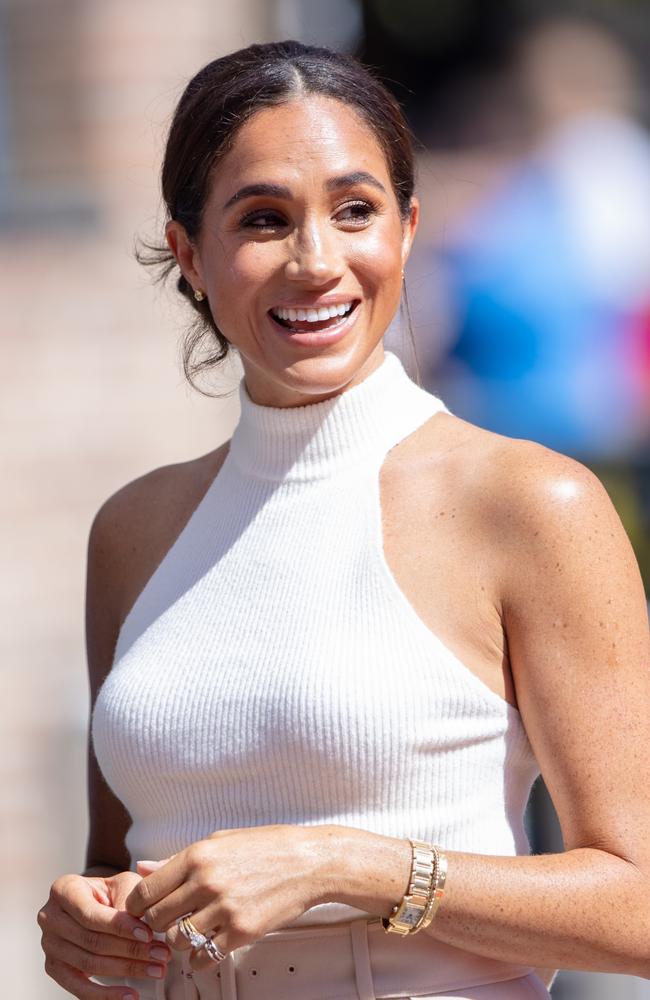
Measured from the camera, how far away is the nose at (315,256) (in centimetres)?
214

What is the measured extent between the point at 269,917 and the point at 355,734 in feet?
0.84

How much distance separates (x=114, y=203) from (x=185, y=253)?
101 inches

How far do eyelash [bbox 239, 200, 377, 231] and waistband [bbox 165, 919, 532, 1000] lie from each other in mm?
945

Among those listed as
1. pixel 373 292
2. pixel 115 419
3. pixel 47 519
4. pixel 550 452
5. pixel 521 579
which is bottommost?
pixel 47 519

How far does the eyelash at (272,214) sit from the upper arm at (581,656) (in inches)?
19.6

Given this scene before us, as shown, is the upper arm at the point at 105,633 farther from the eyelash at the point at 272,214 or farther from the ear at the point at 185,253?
the eyelash at the point at 272,214

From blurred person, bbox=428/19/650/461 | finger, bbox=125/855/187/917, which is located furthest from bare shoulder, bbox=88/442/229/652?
blurred person, bbox=428/19/650/461

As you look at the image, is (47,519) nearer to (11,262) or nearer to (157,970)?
(11,262)

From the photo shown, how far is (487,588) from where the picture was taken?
1.97 meters

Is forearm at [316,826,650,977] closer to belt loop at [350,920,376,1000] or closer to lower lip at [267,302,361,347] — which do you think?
belt loop at [350,920,376,1000]

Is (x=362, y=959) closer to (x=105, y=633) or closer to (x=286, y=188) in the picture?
(x=105, y=633)

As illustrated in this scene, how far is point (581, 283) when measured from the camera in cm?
442

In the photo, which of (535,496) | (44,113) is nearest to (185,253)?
(535,496)

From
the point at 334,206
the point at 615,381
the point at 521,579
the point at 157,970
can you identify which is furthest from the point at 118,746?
the point at 615,381
